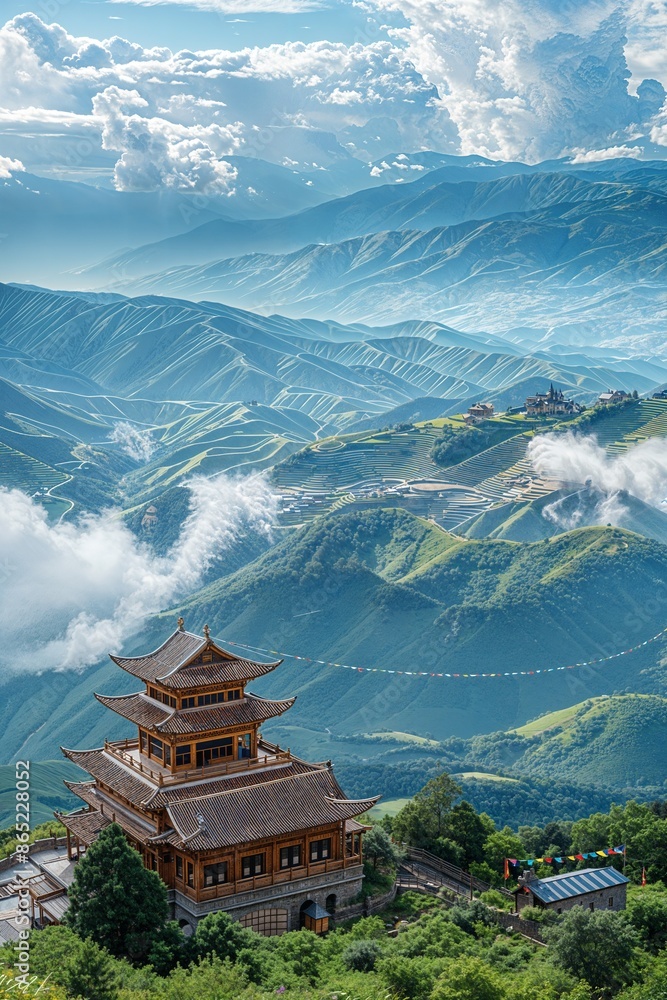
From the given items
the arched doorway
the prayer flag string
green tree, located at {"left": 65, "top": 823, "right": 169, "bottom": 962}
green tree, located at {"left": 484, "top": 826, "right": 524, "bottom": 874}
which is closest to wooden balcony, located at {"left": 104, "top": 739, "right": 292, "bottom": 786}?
the arched doorway

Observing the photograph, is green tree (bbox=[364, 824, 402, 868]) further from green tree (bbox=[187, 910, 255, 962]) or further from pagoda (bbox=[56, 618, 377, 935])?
green tree (bbox=[187, 910, 255, 962])

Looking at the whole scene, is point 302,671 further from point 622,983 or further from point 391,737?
point 622,983

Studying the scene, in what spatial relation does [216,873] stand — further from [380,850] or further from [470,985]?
[470,985]

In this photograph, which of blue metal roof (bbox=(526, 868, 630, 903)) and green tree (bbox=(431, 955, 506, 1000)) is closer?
green tree (bbox=(431, 955, 506, 1000))

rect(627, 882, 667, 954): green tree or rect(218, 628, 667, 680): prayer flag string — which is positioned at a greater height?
rect(218, 628, 667, 680): prayer flag string

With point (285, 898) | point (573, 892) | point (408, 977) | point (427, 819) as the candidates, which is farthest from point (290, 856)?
point (408, 977)

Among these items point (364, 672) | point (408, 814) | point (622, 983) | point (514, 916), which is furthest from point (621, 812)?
point (364, 672)
